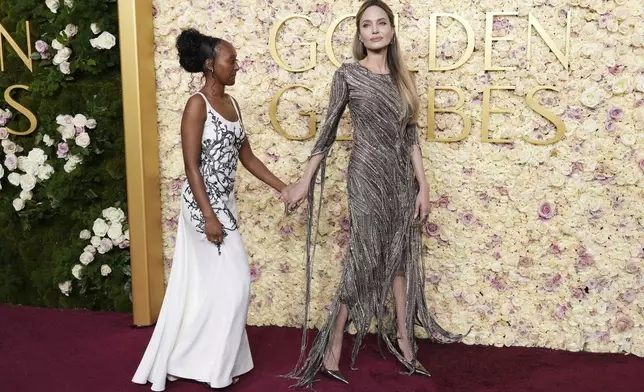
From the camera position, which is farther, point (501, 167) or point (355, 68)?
point (501, 167)

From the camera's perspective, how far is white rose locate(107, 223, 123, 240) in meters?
3.74

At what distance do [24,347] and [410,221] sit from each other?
2266mm

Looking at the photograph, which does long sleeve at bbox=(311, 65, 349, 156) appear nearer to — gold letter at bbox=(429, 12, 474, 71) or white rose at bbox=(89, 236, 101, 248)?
gold letter at bbox=(429, 12, 474, 71)

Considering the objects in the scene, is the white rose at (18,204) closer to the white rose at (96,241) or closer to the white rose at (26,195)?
the white rose at (26,195)

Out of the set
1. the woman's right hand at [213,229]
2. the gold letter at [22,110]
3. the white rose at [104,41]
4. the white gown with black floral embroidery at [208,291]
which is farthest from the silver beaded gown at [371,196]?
the gold letter at [22,110]

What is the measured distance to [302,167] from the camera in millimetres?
3484

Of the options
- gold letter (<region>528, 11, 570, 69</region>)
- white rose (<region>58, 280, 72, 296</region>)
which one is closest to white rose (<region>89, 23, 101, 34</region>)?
white rose (<region>58, 280, 72, 296</region>)

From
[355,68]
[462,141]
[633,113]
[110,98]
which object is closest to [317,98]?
[355,68]

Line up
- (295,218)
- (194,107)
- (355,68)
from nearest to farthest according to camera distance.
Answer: (194,107) < (355,68) < (295,218)

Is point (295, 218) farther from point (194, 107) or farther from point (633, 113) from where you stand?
point (633, 113)

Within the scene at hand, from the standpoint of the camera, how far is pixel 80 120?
12.1 feet

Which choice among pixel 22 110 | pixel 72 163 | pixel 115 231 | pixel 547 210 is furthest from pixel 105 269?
pixel 547 210

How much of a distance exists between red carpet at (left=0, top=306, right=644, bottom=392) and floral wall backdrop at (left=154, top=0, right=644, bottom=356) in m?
0.21

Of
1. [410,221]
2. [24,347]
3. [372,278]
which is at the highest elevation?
[410,221]
